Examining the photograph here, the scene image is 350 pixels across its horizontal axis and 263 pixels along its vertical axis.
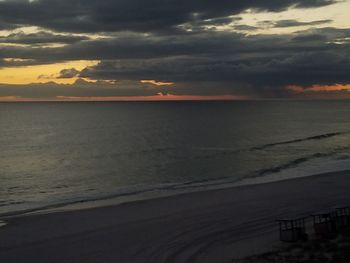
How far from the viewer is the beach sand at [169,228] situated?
76.7 feet

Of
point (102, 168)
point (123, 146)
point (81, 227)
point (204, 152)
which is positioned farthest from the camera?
point (123, 146)

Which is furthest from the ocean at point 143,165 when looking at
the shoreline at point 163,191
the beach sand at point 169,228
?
the beach sand at point 169,228

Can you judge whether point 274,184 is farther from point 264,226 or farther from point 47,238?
point 47,238

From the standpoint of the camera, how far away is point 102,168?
60469 millimetres

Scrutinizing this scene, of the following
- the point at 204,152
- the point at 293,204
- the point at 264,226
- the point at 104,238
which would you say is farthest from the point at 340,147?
the point at 104,238

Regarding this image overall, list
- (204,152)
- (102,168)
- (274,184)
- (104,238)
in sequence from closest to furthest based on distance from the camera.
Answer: (104,238), (274,184), (102,168), (204,152)

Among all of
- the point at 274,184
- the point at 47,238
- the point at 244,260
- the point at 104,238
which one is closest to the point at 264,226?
Result: the point at 244,260

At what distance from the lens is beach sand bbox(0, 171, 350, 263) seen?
2339 cm

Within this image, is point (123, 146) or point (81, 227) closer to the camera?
point (81, 227)

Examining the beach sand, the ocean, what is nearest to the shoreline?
the ocean

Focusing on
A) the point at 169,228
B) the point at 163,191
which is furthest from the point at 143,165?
the point at 169,228

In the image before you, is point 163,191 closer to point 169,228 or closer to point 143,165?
point 169,228

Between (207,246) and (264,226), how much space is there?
5092mm

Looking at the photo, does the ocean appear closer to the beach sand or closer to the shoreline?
the shoreline
